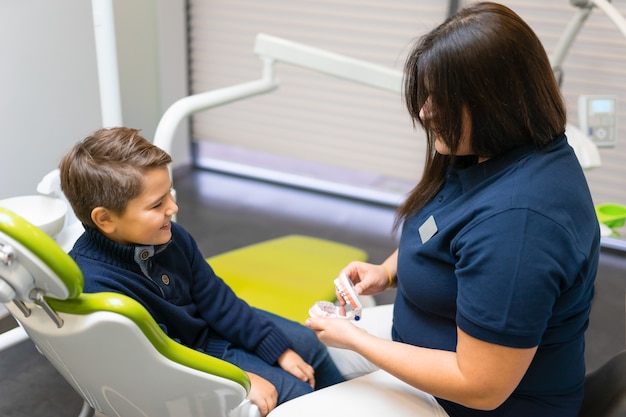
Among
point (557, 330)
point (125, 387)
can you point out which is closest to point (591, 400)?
point (557, 330)

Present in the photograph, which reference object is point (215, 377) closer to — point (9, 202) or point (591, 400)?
point (591, 400)

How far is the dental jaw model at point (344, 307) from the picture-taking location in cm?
128

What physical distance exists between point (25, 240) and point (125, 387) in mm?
366

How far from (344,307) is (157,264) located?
0.42 meters

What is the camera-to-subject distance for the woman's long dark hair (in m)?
0.95

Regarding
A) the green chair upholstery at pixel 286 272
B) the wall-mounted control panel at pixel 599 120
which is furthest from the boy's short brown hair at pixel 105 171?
the wall-mounted control panel at pixel 599 120

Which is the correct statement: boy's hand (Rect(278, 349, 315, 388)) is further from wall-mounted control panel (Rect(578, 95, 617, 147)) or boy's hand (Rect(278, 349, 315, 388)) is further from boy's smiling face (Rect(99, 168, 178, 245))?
wall-mounted control panel (Rect(578, 95, 617, 147))

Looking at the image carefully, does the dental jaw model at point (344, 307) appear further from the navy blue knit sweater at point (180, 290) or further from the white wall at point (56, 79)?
the white wall at point (56, 79)

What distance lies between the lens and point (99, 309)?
917 mm

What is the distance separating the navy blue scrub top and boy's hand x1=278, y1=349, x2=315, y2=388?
30 centimetres

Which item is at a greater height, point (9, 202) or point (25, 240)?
point (25, 240)

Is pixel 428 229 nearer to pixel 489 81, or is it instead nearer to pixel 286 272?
pixel 489 81

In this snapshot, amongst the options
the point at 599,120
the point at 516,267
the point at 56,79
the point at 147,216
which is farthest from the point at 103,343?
the point at 599,120

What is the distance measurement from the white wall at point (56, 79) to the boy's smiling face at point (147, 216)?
1220mm
